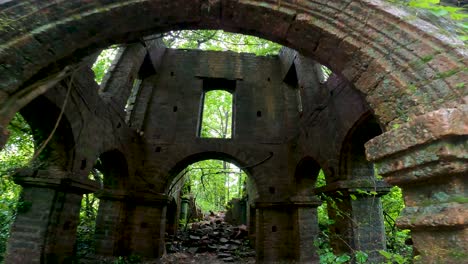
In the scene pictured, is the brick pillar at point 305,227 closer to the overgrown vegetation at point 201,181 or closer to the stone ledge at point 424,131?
the overgrown vegetation at point 201,181

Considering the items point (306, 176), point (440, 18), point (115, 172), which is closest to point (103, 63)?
point (115, 172)

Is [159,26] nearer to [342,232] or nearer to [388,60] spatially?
[388,60]

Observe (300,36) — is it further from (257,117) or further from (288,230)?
(257,117)

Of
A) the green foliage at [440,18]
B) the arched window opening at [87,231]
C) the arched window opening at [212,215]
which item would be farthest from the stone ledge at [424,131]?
the arched window opening at [87,231]

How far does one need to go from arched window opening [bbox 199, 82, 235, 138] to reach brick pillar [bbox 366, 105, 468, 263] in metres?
8.62

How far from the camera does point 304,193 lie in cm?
871

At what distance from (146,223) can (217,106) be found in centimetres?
1087

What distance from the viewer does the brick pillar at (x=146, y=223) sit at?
8562 millimetres

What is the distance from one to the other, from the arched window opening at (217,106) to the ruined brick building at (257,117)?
179mm

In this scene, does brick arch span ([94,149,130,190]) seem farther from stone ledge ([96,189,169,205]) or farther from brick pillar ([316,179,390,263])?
brick pillar ([316,179,390,263])

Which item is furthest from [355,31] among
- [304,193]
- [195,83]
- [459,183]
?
[195,83]

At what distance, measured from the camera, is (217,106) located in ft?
60.5

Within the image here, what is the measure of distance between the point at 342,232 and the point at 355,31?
185 inches

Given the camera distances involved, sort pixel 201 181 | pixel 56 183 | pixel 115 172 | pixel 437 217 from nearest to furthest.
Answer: pixel 437 217
pixel 56 183
pixel 115 172
pixel 201 181
